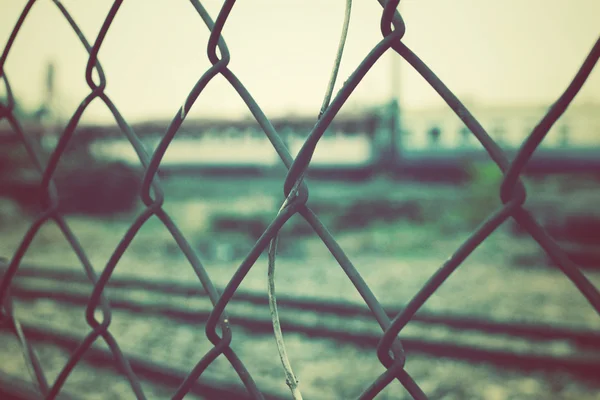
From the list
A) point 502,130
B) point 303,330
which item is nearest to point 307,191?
point 303,330

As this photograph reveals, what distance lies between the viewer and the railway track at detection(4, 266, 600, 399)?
11.1ft

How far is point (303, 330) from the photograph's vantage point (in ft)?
14.1

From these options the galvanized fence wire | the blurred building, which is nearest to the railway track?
the galvanized fence wire

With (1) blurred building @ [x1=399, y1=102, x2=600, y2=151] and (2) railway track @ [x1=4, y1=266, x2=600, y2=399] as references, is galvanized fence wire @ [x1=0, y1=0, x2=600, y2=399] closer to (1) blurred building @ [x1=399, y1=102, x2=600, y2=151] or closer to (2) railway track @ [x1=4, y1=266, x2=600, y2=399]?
(2) railway track @ [x1=4, y1=266, x2=600, y2=399]

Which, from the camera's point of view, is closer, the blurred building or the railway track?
the railway track

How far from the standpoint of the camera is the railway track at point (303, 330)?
3371mm

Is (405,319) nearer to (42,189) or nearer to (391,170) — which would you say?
(42,189)

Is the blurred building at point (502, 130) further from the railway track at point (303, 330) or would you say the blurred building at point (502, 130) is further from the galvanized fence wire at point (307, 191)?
the galvanized fence wire at point (307, 191)

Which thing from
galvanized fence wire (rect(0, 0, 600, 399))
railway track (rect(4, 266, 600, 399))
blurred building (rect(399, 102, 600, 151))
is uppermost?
blurred building (rect(399, 102, 600, 151))

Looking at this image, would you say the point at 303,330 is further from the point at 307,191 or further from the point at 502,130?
the point at 502,130

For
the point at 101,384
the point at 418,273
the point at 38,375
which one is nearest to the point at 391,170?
the point at 418,273

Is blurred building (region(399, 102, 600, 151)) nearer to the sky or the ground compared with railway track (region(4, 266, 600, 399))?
nearer to the sky

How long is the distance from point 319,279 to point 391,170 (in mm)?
9489

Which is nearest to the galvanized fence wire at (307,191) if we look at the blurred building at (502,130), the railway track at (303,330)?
the railway track at (303,330)
